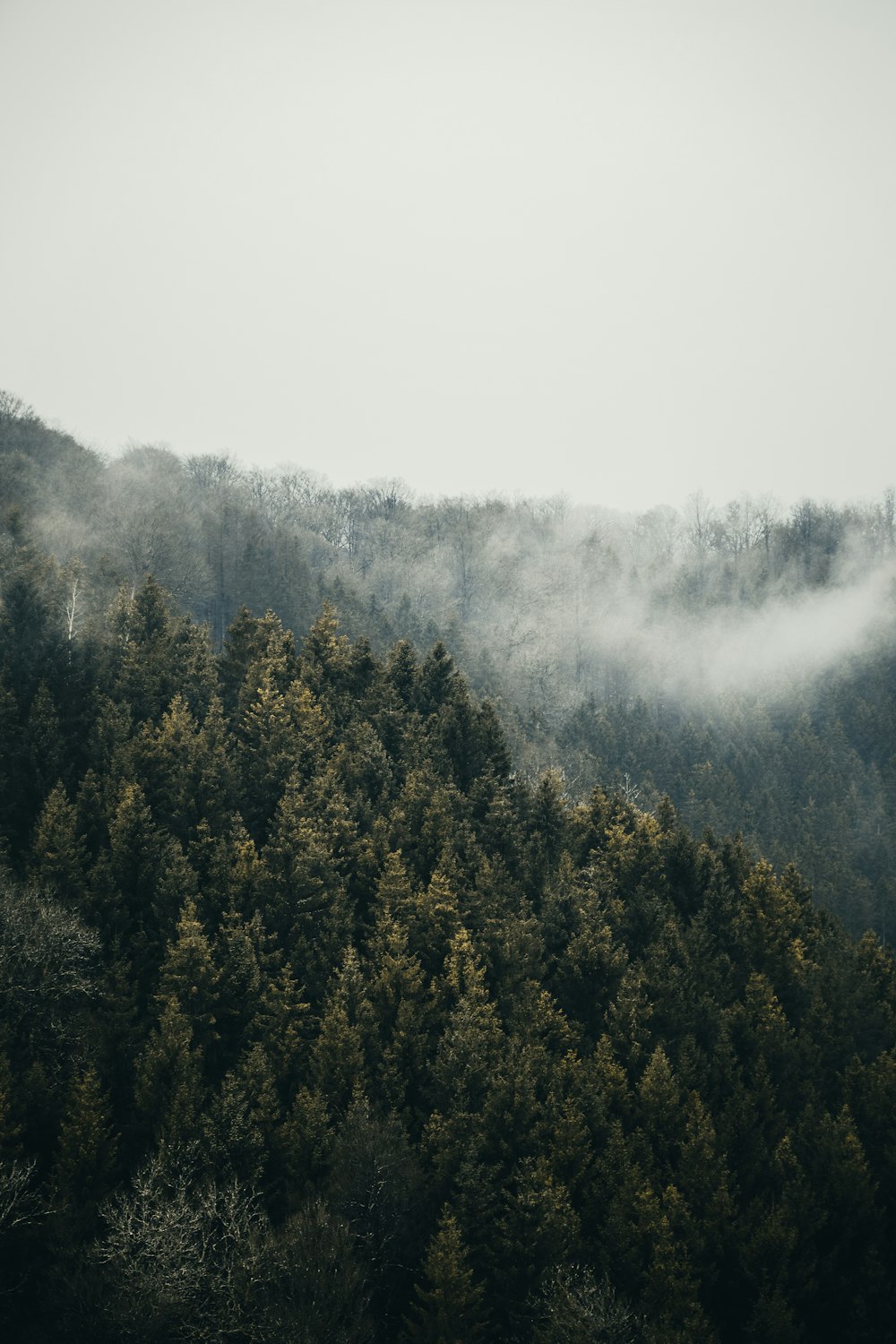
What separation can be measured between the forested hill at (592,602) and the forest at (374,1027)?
23.7 ft

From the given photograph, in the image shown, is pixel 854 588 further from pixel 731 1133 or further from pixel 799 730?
pixel 731 1133

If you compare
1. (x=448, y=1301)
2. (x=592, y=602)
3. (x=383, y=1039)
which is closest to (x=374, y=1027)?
(x=383, y=1039)

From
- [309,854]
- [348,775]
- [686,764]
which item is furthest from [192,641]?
[686,764]

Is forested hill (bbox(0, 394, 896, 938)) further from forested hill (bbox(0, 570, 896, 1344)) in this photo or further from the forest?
forested hill (bbox(0, 570, 896, 1344))

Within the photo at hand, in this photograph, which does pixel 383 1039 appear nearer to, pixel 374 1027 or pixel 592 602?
pixel 374 1027

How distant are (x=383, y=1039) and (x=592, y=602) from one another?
8030cm

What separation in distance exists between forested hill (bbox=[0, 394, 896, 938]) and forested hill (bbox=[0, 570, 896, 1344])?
14723mm

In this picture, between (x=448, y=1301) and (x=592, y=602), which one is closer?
(x=448, y=1301)

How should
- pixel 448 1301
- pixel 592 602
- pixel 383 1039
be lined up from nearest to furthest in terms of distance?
pixel 448 1301 → pixel 383 1039 → pixel 592 602

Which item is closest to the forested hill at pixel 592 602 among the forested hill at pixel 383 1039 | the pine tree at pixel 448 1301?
the forested hill at pixel 383 1039

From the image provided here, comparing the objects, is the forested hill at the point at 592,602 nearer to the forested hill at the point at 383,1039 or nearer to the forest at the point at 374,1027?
the forest at the point at 374,1027

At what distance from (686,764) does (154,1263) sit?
72538 mm

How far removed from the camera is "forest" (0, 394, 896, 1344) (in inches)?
1085

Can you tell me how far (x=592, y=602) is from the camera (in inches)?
4326
